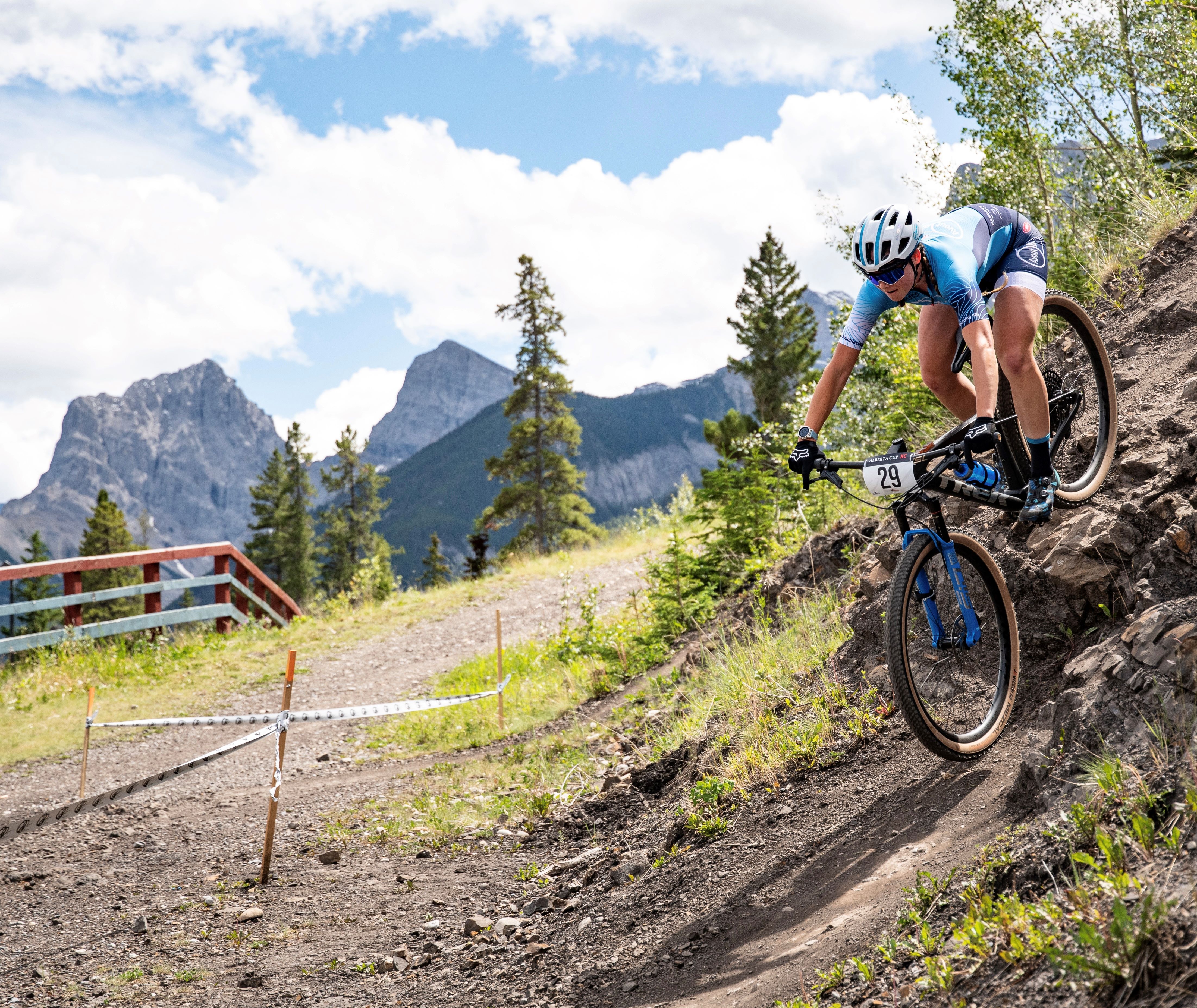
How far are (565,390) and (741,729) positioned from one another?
3028 centimetres

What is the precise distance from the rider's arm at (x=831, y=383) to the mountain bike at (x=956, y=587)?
351 millimetres

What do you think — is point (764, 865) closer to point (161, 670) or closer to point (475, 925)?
point (475, 925)

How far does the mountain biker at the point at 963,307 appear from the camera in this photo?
428cm

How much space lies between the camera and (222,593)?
1500 cm

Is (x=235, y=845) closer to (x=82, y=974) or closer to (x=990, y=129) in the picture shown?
(x=82, y=974)

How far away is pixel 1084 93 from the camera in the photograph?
13.6 m

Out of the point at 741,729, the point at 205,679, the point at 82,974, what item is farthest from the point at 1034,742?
the point at 205,679

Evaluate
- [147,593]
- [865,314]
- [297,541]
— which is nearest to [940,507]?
[865,314]

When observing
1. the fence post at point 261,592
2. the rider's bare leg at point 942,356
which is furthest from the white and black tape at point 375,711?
the fence post at point 261,592

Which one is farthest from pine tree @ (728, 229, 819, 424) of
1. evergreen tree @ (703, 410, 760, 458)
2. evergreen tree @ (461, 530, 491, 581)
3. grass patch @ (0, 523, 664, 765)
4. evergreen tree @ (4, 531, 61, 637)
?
evergreen tree @ (4, 531, 61, 637)

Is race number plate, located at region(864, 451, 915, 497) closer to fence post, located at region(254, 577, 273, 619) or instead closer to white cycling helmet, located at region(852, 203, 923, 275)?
white cycling helmet, located at region(852, 203, 923, 275)

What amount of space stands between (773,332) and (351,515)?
27.4 m

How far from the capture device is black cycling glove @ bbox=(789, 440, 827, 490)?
4.36m

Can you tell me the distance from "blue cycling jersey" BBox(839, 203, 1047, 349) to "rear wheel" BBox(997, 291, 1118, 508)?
68 cm
